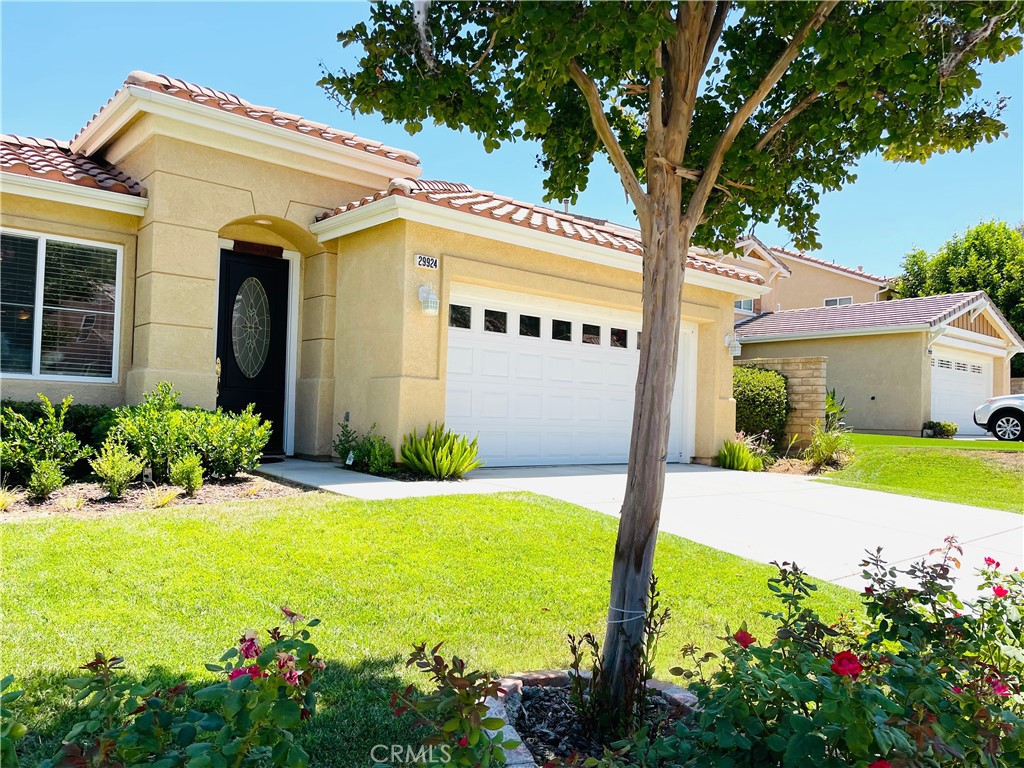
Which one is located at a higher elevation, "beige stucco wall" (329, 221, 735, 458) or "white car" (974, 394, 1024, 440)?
"beige stucco wall" (329, 221, 735, 458)

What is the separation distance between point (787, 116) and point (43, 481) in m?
6.87

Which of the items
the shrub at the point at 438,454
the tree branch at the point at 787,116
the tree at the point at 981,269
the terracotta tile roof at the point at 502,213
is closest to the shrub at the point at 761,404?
the terracotta tile roof at the point at 502,213

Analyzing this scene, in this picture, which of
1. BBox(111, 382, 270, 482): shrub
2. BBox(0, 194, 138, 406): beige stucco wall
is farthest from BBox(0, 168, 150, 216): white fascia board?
BBox(111, 382, 270, 482): shrub

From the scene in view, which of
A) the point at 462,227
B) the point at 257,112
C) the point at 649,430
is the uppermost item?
the point at 257,112

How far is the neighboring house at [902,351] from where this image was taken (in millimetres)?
19875

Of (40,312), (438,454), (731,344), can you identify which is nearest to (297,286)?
(40,312)

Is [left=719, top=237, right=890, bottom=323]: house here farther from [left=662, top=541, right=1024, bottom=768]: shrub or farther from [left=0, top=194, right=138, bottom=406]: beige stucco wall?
[left=662, top=541, right=1024, bottom=768]: shrub

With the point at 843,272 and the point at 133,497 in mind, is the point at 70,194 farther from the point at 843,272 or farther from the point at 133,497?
the point at 843,272

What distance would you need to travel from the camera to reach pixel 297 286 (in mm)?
10938

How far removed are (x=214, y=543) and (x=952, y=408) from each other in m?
23.5

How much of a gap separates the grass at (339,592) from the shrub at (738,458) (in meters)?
6.88

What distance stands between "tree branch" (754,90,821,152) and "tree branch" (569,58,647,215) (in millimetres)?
756

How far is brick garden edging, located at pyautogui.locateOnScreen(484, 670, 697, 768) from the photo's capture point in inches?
98.9

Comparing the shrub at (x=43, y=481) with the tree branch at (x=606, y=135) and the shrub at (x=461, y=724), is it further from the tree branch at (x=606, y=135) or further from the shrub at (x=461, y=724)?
the tree branch at (x=606, y=135)
